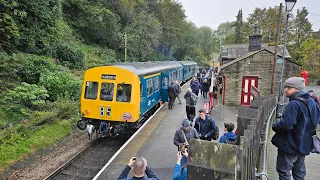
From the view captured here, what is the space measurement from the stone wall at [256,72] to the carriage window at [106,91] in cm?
944

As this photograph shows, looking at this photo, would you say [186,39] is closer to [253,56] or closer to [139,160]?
[253,56]

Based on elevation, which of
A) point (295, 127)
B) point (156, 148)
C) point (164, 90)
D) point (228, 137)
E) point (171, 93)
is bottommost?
point (156, 148)

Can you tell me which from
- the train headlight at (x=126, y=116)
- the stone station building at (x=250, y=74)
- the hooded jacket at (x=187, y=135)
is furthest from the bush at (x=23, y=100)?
the stone station building at (x=250, y=74)

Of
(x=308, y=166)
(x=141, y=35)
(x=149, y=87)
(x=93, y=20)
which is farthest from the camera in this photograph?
(x=141, y=35)

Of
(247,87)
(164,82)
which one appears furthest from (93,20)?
(247,87)

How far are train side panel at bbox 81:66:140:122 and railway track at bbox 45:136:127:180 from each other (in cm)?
134

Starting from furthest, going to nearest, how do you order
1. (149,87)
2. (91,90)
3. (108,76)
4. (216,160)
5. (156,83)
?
(156,83) < (149,87) < (91,90) < (108,76) < (216,160)

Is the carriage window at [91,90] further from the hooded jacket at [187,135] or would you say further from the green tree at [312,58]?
the green tree at [312,58]

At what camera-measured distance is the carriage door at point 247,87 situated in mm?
16766

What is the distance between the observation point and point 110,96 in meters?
10.0

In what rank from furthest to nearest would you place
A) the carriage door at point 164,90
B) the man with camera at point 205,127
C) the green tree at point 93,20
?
the green tree at point 93,20 < the carriage door at point 164,90 < the man with camera at point 205,127

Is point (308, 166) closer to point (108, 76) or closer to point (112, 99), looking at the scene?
point (112, 99)

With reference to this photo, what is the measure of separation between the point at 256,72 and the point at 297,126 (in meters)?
14.0

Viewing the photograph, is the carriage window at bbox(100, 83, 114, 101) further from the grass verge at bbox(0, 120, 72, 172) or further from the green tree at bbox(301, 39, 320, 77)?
the green tree at bbox(301, 39, 320, 77)
